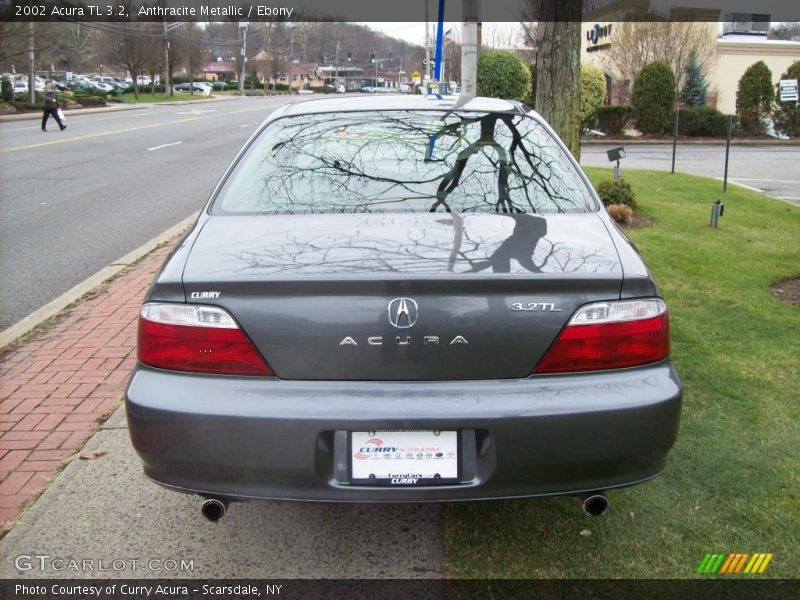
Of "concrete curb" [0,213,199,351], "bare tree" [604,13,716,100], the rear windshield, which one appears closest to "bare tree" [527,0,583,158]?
"concrete curb" [0,213,199,351]

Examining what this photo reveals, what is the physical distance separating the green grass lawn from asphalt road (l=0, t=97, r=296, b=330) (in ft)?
14.2

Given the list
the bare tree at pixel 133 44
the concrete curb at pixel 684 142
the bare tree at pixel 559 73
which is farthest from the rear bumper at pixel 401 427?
the bare tree at pixel 133 44

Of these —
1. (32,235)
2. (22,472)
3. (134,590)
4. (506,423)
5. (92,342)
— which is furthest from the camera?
(32,235)

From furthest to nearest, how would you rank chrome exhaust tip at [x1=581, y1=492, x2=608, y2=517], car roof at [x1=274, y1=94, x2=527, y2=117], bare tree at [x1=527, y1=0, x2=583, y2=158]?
bare tree at [x1=527, y1=0, x2=583, y2=158] → car roof at [x1=274, y1=94, x2=527, y2=117] → chrome exhaust tip at [x1=581, y1=492, x2=608, y2=517]

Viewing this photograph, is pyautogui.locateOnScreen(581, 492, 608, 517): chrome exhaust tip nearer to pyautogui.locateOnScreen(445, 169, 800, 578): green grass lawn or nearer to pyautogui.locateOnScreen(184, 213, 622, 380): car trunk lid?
pyautogui.locateOnScreen(445, 169, 800, 578): green grass lawn

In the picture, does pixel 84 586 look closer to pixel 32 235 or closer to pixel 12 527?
pixel 12 527

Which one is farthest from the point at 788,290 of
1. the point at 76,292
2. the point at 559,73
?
the point at 76,292

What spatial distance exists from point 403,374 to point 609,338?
673mm

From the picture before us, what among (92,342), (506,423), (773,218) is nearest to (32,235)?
(92,342)

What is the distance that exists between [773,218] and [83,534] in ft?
30.7

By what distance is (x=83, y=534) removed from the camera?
297 centimetres

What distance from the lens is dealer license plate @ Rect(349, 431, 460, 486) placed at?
2.38 m

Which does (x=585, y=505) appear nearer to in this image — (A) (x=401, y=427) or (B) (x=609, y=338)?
(B) (x=609, y=338)

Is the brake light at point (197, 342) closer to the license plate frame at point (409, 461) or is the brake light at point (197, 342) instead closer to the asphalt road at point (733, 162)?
the license plate frame at point (409, 461)
